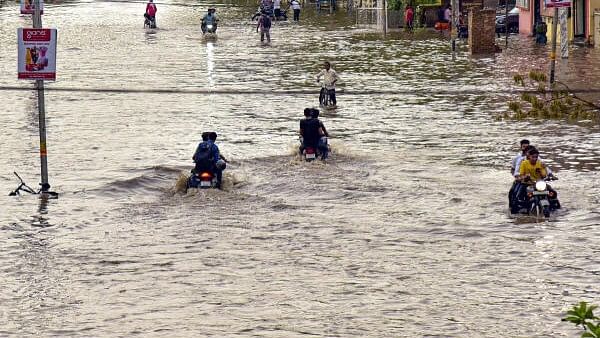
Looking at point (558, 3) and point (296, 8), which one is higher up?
point (296, 8)

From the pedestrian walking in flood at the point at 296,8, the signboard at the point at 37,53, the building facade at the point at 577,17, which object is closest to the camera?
the signboard at the point at 37,53

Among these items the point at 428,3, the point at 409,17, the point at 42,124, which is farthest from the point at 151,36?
the point at 42,124

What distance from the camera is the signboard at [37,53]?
74.1 ft

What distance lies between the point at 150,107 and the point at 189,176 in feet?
41.5

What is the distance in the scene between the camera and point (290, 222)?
21.2 meters

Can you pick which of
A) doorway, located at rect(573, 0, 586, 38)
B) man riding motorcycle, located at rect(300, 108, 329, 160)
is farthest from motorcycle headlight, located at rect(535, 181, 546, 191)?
doorway, located at rect(573, 0, 586, 38)

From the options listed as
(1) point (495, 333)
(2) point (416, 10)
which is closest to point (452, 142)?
(1) point (495, 333)

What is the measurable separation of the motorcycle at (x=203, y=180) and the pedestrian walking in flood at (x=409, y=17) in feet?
146

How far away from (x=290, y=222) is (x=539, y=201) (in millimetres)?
3911

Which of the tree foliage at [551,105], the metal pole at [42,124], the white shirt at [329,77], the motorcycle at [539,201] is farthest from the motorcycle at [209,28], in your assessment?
the motorcycle at [539,201]

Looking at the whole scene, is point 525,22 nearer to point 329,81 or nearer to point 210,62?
point 210,62

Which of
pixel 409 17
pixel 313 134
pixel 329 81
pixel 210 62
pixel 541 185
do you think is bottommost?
pixel 541 185

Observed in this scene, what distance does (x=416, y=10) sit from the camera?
6906 cm

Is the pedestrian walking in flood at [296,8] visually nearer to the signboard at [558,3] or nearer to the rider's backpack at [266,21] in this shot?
the rider's backpack at [266,21]
